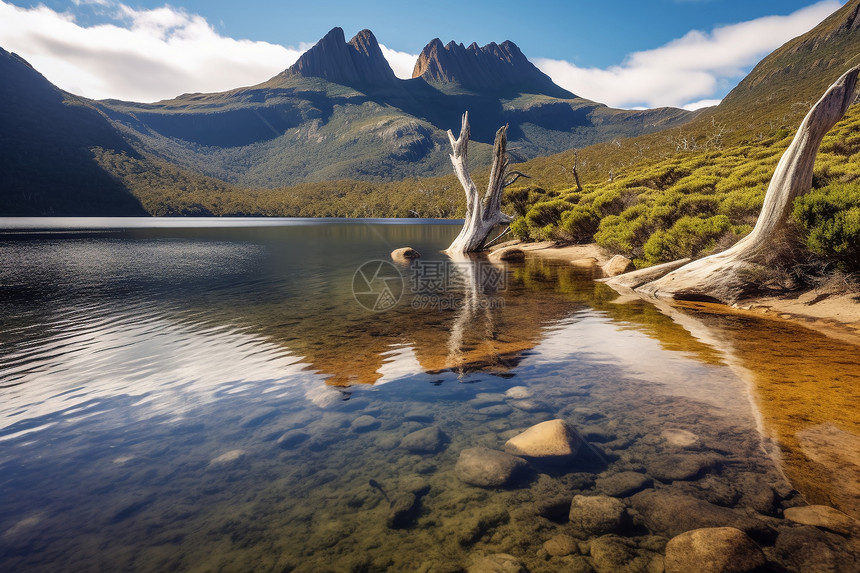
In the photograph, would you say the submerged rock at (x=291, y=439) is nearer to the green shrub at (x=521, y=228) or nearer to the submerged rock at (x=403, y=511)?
the submerged rock at (x=403, y=511)

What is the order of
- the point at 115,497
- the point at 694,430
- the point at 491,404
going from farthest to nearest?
the point at 491,404 → the point at 694,430 → the point at 115,497

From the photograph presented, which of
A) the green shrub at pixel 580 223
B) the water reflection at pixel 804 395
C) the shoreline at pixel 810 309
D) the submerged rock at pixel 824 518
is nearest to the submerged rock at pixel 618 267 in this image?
the shoreline at pixel 810 309

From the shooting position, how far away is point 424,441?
197 inches

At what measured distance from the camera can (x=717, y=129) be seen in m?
76.3

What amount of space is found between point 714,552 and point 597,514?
88 centimetres

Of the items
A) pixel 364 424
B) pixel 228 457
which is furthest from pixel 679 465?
pixel 228 457

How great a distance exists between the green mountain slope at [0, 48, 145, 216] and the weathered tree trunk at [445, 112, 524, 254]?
172 m

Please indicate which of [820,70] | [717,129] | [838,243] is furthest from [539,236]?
[820,70]

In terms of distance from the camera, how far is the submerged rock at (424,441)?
4879 millimetres

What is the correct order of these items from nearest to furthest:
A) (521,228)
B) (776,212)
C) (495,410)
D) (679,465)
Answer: (679,465) < (495,410) < (776,212) < (521,228)

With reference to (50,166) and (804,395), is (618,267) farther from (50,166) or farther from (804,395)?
(50,166)

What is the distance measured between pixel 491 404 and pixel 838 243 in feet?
32.2

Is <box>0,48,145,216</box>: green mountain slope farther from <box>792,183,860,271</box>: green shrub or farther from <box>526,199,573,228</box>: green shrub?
<box>792,183,860,271</box>: green shrub

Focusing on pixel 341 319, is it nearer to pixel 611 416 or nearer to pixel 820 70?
pixel 611 416
